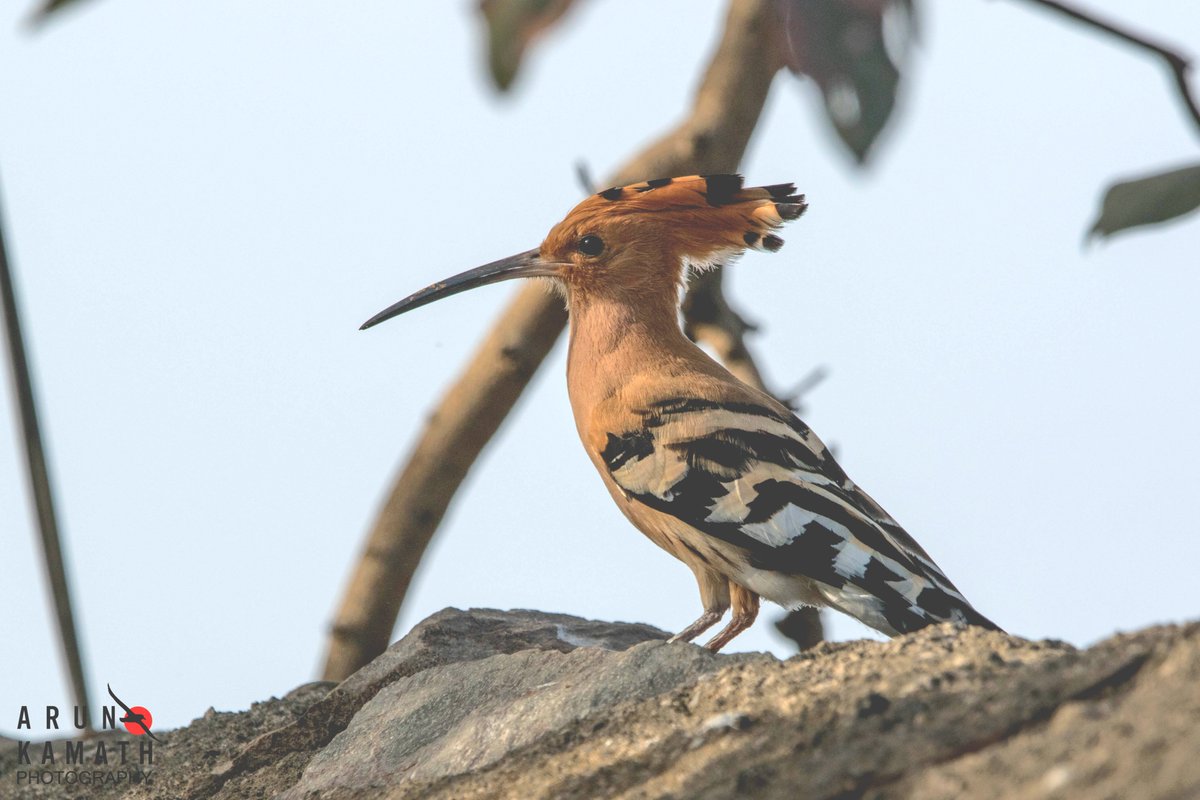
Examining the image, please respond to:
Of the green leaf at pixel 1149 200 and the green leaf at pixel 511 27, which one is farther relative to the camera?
the green leaf at pixel 1149 200

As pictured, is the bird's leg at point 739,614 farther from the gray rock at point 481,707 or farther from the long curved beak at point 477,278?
the long curved beak at point 477,278

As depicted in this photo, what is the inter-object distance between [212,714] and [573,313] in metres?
1.40

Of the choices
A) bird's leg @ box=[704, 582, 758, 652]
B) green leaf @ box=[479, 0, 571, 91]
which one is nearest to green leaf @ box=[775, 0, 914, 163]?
green leaf @ box=[479, 0, 571, 91]

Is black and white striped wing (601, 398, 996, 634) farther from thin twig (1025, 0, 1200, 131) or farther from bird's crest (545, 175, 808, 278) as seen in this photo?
thin twig (1025, 0, 1200, 131)

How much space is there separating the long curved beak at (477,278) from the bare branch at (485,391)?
17 cm

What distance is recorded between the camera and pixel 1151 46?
1.15 m

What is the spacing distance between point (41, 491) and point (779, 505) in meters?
1.59

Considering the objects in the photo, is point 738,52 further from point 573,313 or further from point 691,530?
point 691,530

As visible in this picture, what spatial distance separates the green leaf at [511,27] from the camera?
83 cm

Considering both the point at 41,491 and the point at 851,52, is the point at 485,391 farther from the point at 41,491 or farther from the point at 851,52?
the point at 851,52

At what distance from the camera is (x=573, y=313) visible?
3979 mm

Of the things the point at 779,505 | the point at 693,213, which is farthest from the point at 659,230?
the point at 779,505

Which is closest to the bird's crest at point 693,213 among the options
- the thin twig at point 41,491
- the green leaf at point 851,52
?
the thin twig at point 41,491

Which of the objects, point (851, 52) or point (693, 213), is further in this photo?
point (693, 213)
